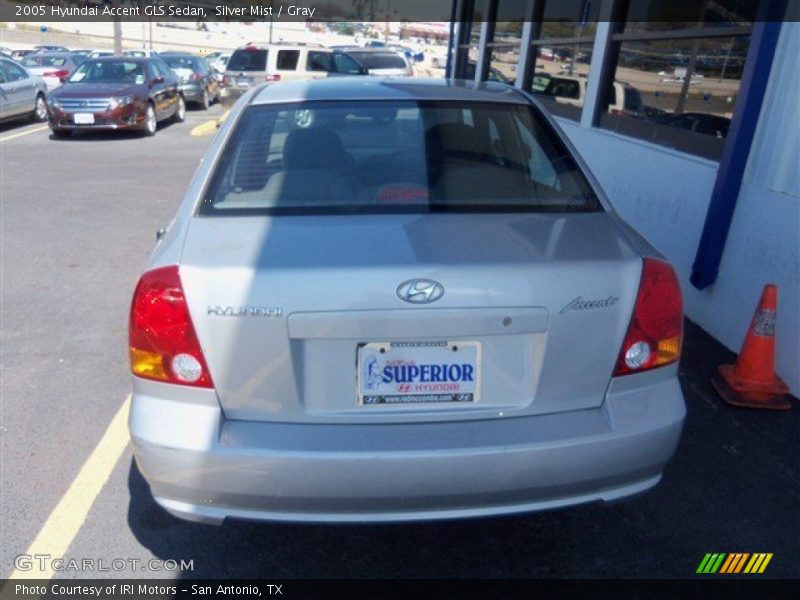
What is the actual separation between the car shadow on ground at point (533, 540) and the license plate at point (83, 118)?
12.7 meters

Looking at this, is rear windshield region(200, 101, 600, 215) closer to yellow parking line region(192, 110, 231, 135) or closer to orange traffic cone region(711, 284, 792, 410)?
orange traffic cone region(711, 284, 792, 410)

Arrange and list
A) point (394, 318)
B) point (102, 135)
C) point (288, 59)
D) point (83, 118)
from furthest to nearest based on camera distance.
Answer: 1. point (288, 59)
2. point (102, 135)
3. point (83, 118)
4. point (394, 318)

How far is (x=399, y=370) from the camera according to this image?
7.65 feet

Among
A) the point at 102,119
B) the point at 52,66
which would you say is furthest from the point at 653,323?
the point at 52,66

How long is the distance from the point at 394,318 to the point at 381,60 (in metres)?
20.5

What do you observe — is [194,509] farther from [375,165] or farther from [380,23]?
[380,23]

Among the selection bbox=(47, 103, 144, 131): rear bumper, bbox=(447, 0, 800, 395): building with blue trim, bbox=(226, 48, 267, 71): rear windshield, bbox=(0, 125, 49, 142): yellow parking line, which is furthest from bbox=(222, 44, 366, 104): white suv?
bbox=(447, 0, 800, 395): building with blue trim

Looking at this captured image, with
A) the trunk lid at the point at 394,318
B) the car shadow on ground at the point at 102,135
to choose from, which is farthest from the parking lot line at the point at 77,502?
the car shadow on ground at the point at 102,135

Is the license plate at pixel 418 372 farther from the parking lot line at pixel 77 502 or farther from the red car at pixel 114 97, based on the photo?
the red car at pixel 114 97

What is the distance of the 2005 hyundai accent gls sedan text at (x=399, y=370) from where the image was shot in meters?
2.27

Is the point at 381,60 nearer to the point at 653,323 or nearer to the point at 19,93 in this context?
the point at 19,93

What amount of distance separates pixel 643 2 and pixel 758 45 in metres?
2.87

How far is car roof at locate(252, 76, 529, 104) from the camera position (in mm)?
3359

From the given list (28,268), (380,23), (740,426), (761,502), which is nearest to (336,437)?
(761,502)
